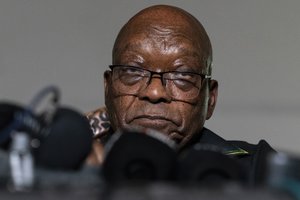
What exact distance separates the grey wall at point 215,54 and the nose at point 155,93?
80 centimetres

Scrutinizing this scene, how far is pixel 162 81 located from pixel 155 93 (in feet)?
0.10

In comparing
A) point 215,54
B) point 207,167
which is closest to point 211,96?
point 215,54

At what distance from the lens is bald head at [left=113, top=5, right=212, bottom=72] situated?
4.61ft

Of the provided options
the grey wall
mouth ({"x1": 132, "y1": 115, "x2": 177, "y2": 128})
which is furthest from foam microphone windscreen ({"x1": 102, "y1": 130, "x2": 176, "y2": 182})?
the grey wall

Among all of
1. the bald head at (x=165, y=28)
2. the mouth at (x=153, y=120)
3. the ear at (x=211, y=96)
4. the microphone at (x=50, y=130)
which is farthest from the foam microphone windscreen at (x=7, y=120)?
the ear at (x=211, y=96)

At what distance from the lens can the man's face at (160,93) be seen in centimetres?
130

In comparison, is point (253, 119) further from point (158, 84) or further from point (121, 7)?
point (158, 84)

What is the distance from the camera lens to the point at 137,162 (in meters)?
0.60

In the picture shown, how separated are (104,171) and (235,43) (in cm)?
156

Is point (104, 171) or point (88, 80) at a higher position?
point (104, 171)

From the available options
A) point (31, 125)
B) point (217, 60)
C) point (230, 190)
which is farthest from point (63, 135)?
point (217, 60)

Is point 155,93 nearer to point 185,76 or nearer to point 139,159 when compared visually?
point 185,76

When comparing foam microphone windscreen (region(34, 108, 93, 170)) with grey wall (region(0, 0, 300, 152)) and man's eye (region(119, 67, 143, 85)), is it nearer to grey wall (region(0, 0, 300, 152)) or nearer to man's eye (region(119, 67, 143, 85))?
man's eye (region(119, 67, 143, 85))

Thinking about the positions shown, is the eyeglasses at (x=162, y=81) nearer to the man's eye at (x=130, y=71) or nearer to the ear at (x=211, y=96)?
the man's eye at (x=130, y=71)
